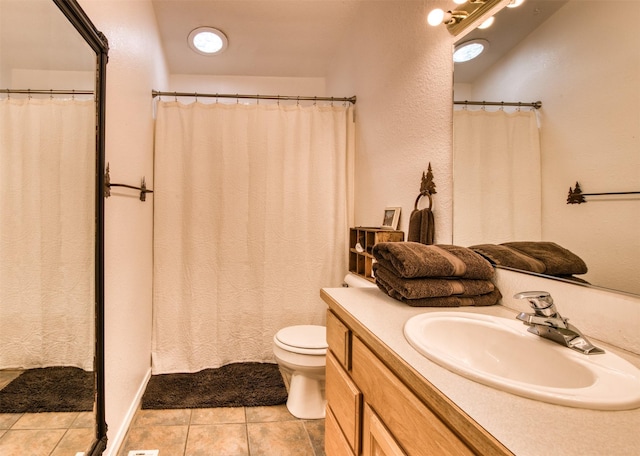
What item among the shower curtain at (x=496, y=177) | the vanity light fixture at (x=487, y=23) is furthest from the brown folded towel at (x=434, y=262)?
the vanity light fixture at (x=487, y=23)

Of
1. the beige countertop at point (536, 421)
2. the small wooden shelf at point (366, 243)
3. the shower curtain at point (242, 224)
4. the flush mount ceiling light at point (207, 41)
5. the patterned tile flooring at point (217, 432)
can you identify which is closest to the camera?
the beige countertop at point (536, 421)

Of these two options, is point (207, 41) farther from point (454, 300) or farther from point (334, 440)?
point (334, 440)

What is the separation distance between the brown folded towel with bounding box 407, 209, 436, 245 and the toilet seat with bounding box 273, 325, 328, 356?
0.77 m

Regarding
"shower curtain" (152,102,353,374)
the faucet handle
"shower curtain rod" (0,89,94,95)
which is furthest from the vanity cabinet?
"shower curtain" (152,102,353,374)

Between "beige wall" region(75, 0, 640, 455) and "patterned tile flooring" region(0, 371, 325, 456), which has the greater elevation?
"beige wall" region(75, 0, 640, 455)

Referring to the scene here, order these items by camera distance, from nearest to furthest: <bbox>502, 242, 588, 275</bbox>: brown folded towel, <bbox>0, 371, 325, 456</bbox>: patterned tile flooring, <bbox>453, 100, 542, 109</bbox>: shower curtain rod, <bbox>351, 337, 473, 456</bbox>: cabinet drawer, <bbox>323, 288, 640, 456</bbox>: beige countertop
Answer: <bbox>323, 288, 640, 456</bbox>: beige countertop
<bbox>351, 337, 473, 456</bbox>: cabinet drawer
<bbox>502, 242, 588, 275</bbox>: brown folded towel
<bbox>453, 100, 542, 109</bbox>: shower curtain rod
<bbox>0, 371, 325, 456</bbox>: patterned tile flooring

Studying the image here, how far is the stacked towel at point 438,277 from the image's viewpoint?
96 cm

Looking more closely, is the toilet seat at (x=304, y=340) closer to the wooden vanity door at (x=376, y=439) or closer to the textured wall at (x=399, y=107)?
the textured wall at (x=399, y=107)

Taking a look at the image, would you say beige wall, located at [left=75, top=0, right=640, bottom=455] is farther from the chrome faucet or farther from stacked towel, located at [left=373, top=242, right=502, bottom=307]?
the chrome faucet

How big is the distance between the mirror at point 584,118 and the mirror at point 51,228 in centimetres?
132

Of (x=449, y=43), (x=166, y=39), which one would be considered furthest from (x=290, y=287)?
(x=166, y=39)

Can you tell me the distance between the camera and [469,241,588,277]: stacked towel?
0.83 meters

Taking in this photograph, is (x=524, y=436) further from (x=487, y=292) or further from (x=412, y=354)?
(x=487, y=292)

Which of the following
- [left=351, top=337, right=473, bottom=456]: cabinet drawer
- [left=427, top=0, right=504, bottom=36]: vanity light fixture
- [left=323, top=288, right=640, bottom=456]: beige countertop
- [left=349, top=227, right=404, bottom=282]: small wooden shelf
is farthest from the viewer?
[left=349, top=227, right=404, bottom=282]: small wooden shelf
